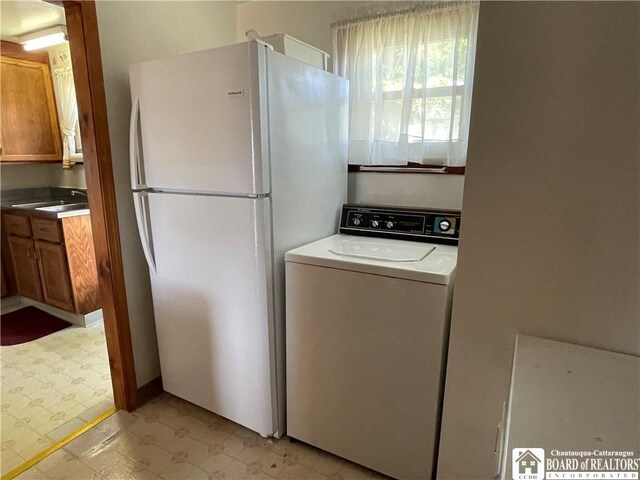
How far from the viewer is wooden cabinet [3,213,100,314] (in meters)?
2.83

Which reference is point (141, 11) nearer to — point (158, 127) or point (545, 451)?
point (158, 127)

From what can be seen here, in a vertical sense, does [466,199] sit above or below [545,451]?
above

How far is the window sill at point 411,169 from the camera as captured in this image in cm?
193

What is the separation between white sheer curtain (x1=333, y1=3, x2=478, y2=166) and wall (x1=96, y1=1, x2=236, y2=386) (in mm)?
840

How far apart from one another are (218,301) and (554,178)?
1.40 meters

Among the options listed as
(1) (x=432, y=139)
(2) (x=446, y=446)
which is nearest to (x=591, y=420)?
(2) (x=446, y=446)

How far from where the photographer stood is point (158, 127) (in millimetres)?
1700

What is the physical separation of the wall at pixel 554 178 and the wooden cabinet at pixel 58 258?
9.48ft

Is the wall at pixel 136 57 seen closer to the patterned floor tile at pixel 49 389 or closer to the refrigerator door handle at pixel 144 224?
the refrigerator door handle at pixel 144 224

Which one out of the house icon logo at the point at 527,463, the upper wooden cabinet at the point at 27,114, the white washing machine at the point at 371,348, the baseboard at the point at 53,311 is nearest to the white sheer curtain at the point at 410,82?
the white washing machine at the point at 371,348

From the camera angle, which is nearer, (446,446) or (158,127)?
(446,446)

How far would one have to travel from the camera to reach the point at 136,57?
1894 mm

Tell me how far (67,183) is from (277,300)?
3051mm

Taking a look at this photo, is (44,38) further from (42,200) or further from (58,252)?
(58,252)
